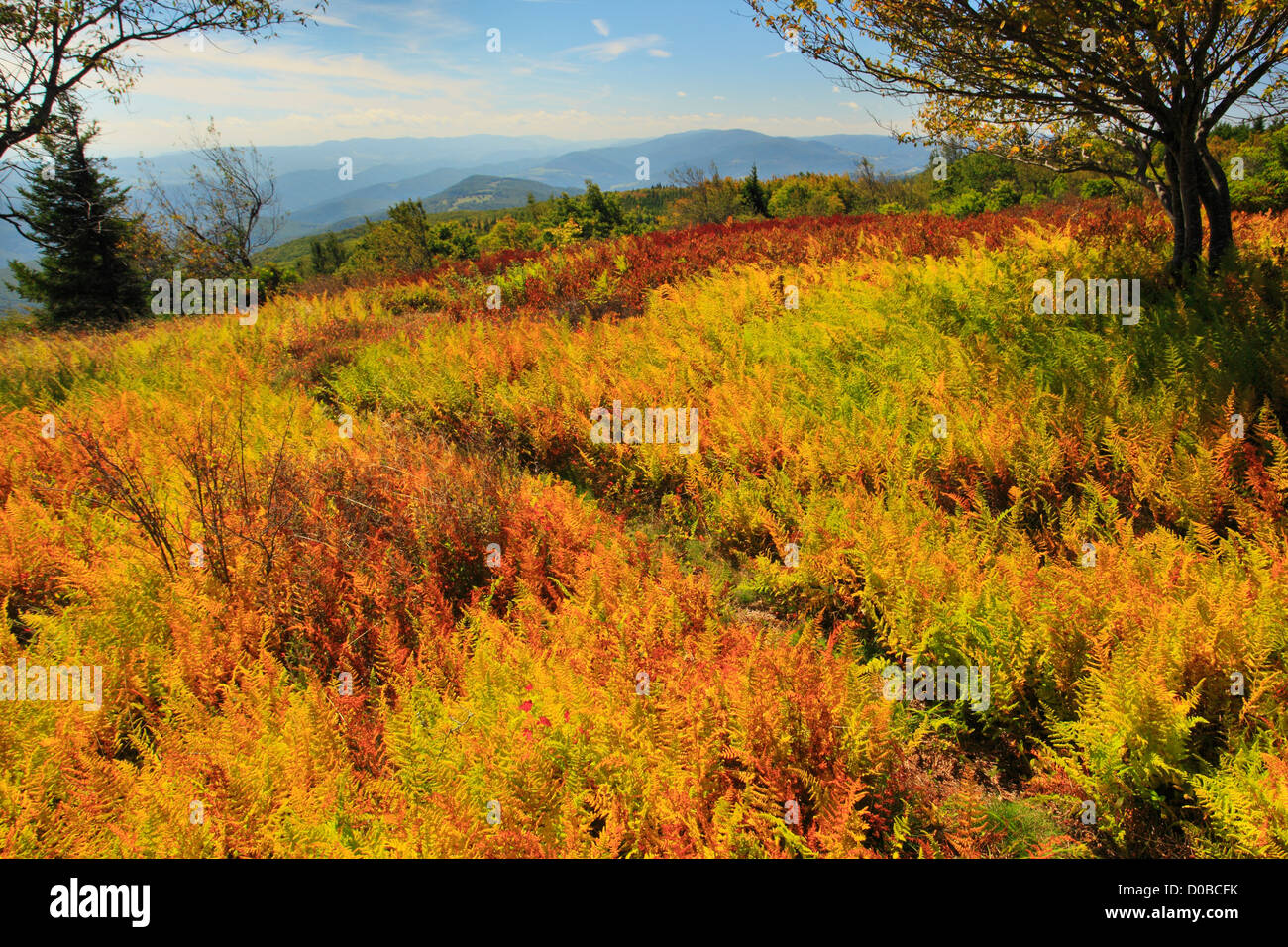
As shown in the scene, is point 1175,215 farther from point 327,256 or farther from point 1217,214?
point 327,256

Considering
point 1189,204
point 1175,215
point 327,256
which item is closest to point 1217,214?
point 1175,215

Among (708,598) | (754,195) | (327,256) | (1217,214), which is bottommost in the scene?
(708,598)

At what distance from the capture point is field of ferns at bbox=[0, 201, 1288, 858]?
99.8 inches

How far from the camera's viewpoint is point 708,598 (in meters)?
3.99

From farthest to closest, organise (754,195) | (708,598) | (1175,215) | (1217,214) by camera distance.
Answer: (754,195)
(1175,215)
(1217,214)
(708,598)

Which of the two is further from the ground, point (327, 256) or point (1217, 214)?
point (327, 256)

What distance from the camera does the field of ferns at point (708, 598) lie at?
2.54 meters

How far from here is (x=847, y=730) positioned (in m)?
2.73

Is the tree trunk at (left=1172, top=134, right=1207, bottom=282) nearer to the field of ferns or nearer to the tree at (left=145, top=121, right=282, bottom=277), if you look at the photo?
the field of ferns

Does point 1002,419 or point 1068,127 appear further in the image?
point 1068,127

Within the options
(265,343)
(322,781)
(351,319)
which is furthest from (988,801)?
(351,319)
